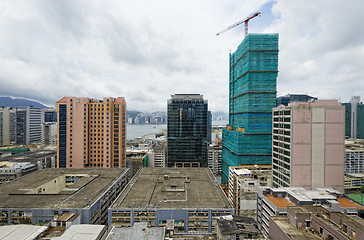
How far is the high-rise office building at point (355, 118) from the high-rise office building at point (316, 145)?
Result: 530 feet

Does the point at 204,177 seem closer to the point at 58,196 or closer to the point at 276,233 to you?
the point at 276,233

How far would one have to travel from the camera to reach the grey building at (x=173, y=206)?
3781 centimetres

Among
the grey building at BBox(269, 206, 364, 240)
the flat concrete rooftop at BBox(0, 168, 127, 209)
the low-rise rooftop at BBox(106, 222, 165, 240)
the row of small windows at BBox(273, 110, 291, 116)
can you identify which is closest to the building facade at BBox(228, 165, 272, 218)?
the row of small windows at BBox(273, 110, 291, 116)

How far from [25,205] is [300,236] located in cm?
4700

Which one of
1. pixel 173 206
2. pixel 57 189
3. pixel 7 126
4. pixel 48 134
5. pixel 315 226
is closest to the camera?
pixel 315 226

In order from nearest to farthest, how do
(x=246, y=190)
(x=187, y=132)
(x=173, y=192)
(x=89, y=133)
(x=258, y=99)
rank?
(x=173, y=192), (x=246, y=190), (x=258, y=99), (x=89, y=133), (x=187, y=132)

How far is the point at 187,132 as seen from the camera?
100m

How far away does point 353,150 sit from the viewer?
296 ft

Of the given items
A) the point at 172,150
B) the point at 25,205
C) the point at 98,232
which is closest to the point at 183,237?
the point at 98,232

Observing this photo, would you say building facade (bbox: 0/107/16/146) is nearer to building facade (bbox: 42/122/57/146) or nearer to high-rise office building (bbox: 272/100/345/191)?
building facade (bbox: 42/122/57/146)

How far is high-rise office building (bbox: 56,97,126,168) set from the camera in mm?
76812

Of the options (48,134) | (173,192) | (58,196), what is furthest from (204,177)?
(48,134)

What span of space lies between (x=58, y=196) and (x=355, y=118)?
714 feet

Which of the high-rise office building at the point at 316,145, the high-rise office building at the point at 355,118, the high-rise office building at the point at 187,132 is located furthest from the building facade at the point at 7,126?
the high-rise office building at the point at 355,118
